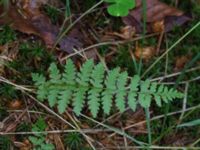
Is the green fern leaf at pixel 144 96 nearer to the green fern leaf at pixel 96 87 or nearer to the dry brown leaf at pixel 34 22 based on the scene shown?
the green fern leaf at pixel 96 87

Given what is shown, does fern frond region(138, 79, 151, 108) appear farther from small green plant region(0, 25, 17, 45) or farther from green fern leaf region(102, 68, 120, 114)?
small green plant region(0, 25, 17, 45)

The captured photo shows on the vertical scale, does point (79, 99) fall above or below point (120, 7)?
below

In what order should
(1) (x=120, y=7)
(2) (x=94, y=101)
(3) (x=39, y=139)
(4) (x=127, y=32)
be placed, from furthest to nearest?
(4) (x=127, y=32) → (1) (x=120, y=7) → (3) (x=39, y=139) → (2) (x=94, y=101)

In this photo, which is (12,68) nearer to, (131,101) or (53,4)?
(53,4)

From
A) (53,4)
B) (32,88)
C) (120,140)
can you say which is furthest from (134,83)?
(53,4)

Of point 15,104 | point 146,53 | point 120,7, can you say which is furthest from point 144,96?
point 15,104

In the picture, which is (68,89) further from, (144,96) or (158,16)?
(158,16)
